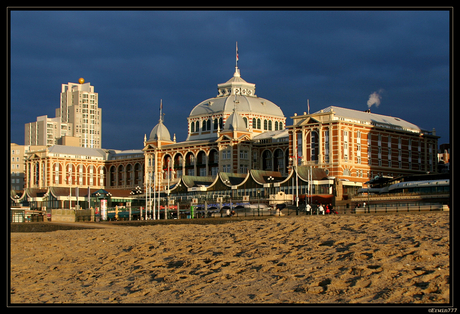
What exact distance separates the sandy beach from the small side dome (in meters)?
122

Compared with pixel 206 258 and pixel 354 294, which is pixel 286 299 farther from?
pixel 206 258

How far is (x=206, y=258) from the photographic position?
2969 cm

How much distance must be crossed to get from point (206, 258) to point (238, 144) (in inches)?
4511

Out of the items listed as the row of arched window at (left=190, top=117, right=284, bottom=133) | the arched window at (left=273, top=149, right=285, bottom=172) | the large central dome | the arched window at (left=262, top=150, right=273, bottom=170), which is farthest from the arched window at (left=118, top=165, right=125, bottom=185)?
the arched window at (left=273, top=149, right=285, bottom=172)

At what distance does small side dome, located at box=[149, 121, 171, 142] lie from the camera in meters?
161

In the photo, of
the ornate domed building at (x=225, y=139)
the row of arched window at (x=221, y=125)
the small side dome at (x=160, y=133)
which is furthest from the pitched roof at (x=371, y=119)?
the small side dome at (x=160, y=133)

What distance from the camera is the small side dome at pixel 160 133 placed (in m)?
161

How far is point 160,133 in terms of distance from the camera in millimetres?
161375

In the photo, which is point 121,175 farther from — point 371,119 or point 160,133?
point 371,119

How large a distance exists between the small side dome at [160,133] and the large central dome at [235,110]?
5.77 meters

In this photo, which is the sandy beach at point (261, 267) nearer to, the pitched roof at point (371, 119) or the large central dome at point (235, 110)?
the pitched roof at point (371, 119)

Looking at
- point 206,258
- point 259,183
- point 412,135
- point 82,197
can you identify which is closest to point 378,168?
point 412,135

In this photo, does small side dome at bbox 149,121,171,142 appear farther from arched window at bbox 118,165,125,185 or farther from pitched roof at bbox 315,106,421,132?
pitched roof at bbox 315,106,421,132

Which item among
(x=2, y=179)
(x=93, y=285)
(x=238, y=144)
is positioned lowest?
(x=93, y=285)
